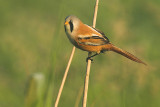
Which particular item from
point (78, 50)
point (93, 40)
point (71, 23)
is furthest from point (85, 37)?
point (78, 50)

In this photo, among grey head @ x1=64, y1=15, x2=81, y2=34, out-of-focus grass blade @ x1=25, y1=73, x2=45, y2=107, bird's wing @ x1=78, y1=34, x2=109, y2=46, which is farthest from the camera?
bird's wing @ x1=78, y1=34, x2=109, y2=46

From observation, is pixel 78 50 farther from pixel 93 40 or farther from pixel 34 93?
pixel 34 93

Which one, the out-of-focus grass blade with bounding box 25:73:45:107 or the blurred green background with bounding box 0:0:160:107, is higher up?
the blurred green background with bounding box 0:0:160:107

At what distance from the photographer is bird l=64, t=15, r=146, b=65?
3039 mm

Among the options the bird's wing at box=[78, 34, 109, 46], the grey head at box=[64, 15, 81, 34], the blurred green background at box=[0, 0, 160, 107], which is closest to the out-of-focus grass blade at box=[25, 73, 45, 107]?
the grey head at box=[64, 15, 81, 34]

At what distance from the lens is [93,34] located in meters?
3.21

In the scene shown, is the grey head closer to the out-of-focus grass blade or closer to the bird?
the bird

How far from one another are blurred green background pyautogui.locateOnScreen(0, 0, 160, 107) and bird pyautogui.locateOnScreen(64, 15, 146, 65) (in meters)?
0.85

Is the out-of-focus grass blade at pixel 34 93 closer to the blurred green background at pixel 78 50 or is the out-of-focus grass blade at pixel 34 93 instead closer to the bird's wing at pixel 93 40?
the bird's wing at pixel 93 40

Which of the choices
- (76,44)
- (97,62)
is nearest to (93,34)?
(76,44)

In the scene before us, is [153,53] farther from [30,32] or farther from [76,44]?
[76,44]

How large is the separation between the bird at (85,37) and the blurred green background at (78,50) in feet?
2.79

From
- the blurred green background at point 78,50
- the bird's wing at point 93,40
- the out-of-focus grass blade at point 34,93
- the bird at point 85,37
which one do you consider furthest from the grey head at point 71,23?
the blurred green background at point 78,50

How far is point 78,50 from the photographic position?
21.6 ft
